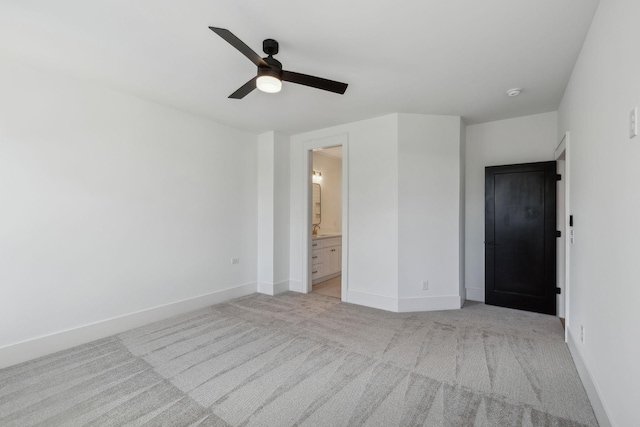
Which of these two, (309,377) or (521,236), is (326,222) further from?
(309,377)

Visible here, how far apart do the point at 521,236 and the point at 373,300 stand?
7.16 ft

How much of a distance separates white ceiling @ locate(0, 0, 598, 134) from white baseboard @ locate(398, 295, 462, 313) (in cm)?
252

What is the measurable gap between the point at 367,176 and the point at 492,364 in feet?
8.60

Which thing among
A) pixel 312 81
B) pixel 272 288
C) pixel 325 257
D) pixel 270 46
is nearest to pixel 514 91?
pixel 312 81

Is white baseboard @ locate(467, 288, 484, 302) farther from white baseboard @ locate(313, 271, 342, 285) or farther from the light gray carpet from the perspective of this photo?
white baseboard @ locate(313, 271, 342, 285)

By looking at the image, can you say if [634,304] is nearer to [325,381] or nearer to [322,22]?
[325,381]

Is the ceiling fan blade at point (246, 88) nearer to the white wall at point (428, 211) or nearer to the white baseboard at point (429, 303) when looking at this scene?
the white wall at point (428, 211)

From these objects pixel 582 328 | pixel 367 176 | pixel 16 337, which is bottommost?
pixel 16 337

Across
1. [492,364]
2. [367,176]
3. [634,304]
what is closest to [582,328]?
[492,364]

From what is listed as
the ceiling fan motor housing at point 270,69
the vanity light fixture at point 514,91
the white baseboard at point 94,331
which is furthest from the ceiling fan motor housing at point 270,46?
the white baseboard at point 94,331

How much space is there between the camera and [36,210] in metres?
2.71

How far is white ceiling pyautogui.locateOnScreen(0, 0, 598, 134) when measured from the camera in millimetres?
1958

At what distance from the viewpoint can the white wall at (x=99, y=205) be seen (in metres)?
2.62

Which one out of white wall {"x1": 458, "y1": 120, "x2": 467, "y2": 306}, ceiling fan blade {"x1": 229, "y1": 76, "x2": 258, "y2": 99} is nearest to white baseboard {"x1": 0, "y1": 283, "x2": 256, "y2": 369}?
ceiling fan blade {"x1": 229, "y1": 76, "x2": 258, "y2": 99}
